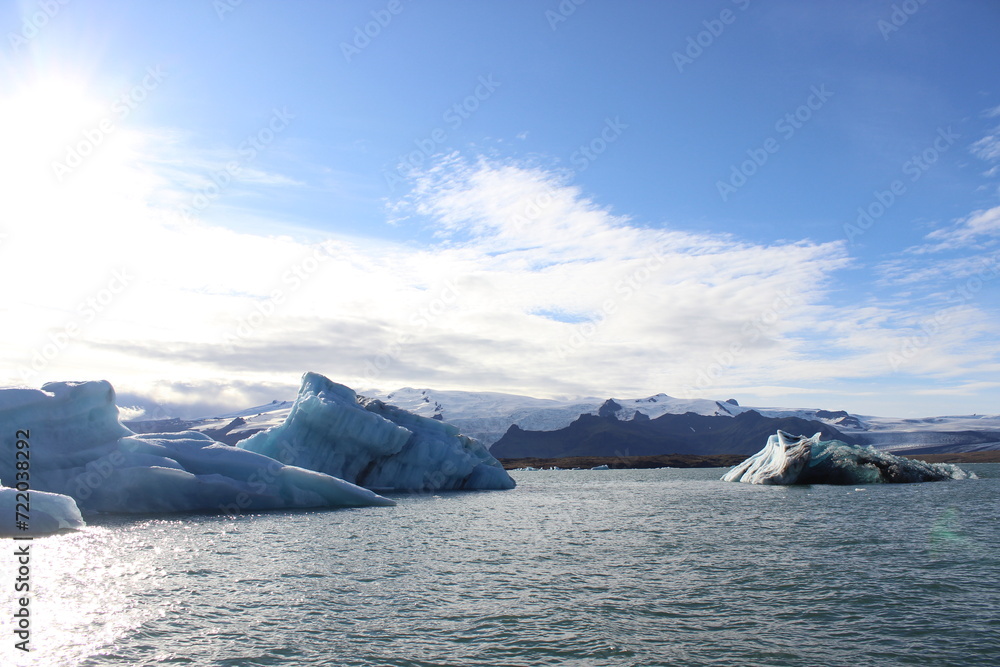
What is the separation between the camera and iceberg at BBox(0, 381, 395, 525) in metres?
24.6

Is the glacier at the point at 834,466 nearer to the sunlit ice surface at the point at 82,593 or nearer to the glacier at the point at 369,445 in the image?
the glacier at the point at 369,445

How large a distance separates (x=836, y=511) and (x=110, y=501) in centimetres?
2834

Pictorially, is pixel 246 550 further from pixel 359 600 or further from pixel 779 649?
pixel 779 649

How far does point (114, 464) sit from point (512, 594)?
63.3ft

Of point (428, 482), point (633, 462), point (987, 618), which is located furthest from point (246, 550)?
point (633, 462)

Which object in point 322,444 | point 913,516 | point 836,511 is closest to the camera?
point 913,516

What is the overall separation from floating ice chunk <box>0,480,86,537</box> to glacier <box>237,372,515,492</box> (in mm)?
16335

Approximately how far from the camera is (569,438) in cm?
19262

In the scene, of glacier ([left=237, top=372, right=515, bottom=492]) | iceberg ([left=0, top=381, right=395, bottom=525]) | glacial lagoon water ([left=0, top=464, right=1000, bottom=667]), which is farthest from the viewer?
glacier ([left=237, top=372, right=515, bottom=492])

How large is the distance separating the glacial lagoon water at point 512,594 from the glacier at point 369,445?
47.6 feet

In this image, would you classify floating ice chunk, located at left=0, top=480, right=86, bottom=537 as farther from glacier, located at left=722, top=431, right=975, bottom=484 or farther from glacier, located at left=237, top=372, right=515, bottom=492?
glacier, located at left=722, top=431, right=975, bottom=484

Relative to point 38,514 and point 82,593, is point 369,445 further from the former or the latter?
point 82,593

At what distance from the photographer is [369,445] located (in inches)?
1565

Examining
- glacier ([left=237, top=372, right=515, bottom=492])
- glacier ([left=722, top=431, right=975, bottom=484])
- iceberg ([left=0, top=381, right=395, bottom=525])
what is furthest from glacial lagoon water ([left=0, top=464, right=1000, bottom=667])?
glacier ([left=722, top=431, right=975, bottom=484])
